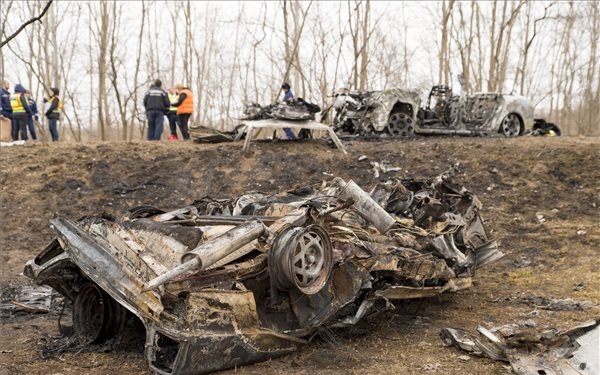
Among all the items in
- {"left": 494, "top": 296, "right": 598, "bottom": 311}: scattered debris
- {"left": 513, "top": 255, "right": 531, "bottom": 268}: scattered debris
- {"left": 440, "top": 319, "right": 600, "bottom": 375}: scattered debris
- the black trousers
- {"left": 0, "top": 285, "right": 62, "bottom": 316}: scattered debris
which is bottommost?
{"left": 513, "top": 255, "right": 531, "bottom": 268}: scattered debris

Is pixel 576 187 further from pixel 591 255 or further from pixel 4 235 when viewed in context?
pixel 4 235

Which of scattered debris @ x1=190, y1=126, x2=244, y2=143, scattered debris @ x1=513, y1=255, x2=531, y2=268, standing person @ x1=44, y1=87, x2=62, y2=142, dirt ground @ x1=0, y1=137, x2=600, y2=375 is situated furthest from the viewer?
standing person @ x1=44, y1=87, x2=62, y2=142

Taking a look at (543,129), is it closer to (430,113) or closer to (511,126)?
(511,126)

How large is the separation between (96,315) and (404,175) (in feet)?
25.1

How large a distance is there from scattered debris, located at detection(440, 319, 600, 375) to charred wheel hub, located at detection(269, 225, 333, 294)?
4.47 ft

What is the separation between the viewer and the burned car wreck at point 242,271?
401 centimetres

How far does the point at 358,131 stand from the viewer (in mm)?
13875

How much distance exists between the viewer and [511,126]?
14.6m

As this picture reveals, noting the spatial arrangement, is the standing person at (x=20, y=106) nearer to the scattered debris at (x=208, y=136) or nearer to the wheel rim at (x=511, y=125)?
the scattered debris at (x=208, y=136)

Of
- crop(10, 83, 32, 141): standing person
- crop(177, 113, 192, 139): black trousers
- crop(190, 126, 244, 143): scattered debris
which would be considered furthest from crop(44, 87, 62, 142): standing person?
crop(190, 126, 244, 143): scattered debris

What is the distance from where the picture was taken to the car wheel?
14.5 metres

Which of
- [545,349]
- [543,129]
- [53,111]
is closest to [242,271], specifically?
[545,349]

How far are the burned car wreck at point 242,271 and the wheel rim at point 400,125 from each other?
26.0 feet

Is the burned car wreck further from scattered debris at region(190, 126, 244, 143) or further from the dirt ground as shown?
scattered debris at region(190, 126, 244, 143)
